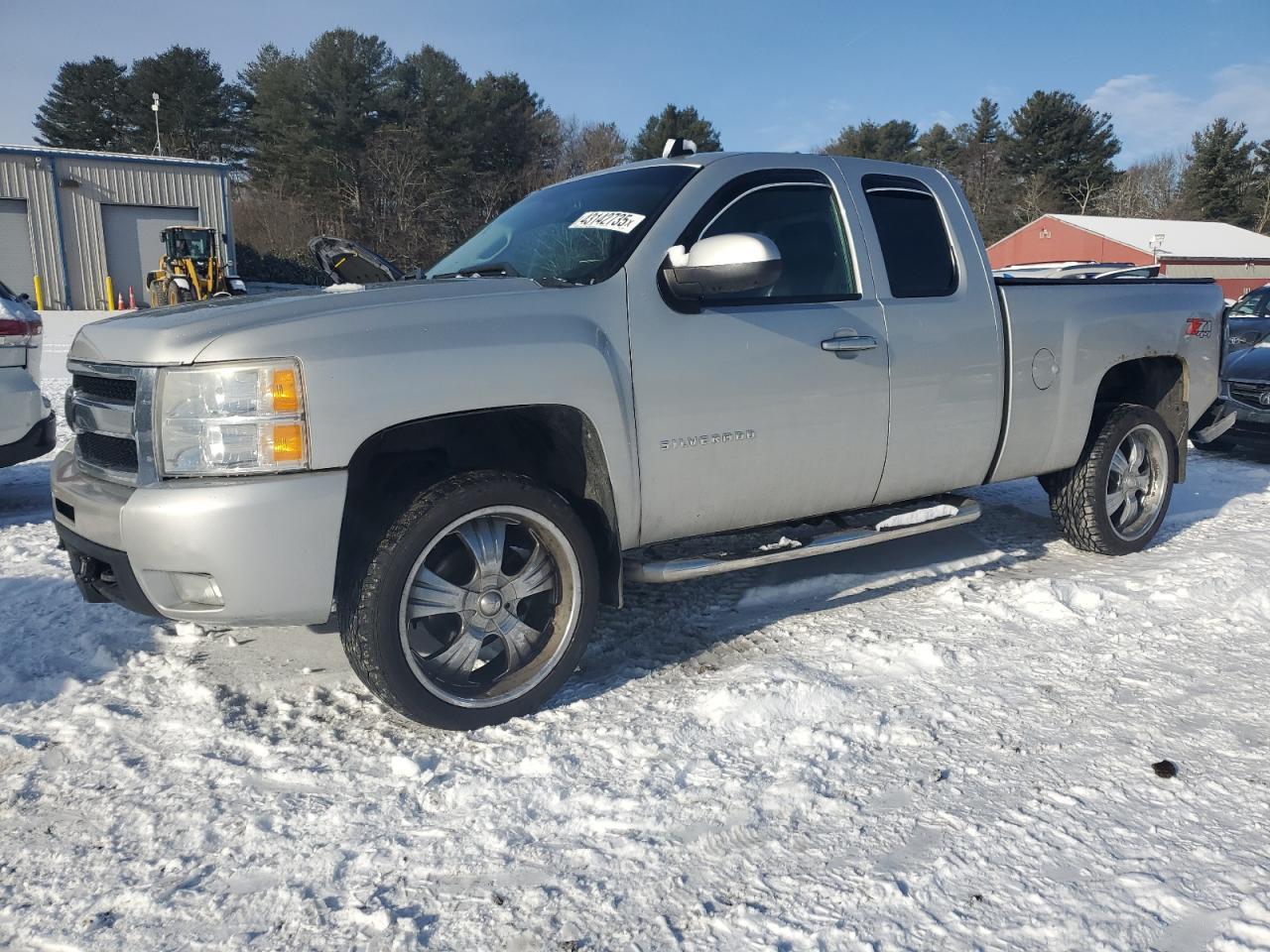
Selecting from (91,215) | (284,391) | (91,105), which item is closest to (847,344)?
(284,391)

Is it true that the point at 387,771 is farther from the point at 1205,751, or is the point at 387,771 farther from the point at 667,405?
the point at 1205,751

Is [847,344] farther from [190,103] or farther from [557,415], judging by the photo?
[190,103]

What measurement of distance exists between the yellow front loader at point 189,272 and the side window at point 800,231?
19.4 metres

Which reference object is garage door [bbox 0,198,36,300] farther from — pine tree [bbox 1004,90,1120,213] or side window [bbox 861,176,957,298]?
pine tree [bbox 1004,90,1120,213]

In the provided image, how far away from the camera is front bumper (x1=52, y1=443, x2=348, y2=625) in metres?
2.87

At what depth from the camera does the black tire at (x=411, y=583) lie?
310 centimetres

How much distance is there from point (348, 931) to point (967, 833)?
64.6 inches

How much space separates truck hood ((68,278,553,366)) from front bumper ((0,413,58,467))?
2613mm

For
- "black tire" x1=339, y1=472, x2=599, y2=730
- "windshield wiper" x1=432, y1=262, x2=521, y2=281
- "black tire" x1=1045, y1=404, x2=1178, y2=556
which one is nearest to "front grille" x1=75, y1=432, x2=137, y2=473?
"black tire" x1=339, y1=472, x2=599, y2=730

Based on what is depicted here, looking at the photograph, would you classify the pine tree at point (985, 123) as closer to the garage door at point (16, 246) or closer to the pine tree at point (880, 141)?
the pine tree at point (880, 141)

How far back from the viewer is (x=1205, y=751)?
316 centimetres

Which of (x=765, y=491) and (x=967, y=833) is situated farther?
(x=765, y=491)

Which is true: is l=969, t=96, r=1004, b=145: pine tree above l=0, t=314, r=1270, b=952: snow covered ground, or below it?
above

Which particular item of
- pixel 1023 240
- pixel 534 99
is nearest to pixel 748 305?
pixel 534 99
